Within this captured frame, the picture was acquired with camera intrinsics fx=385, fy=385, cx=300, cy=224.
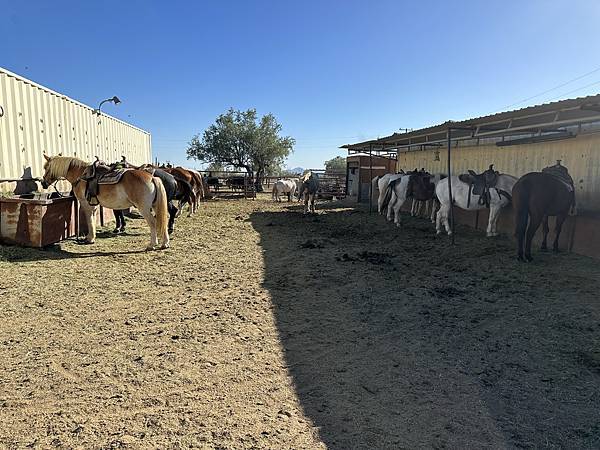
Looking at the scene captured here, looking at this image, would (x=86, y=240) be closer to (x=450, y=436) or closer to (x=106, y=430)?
(x=106, y=430)

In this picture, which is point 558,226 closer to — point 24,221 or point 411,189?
point 411,189

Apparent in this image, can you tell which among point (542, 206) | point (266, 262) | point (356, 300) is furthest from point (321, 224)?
point (356, 300)

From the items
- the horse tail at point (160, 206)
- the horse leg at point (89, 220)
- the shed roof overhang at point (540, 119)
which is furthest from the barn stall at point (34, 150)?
the shed roof overhang at point (540, 119)

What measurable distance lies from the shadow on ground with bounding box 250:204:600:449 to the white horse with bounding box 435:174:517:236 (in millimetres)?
1981

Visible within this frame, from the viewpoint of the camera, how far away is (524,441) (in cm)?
208

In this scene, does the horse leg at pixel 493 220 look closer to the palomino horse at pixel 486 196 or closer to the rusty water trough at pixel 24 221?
the palomino horse at pixel 486 196

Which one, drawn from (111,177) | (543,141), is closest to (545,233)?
(543,141)

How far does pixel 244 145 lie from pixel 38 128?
24.5 metres

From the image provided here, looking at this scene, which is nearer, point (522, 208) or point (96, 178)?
point (522, 208)

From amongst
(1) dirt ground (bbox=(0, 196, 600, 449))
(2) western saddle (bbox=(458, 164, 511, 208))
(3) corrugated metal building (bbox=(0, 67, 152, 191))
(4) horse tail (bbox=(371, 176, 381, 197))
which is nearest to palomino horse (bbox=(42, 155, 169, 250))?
(3) corrugated metal building (bbox=(0, 67, 152, 191))

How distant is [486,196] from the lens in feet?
26.6

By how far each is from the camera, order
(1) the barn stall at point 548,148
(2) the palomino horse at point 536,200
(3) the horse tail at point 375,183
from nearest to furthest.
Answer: (2) the palomino horse at point 536,200 → (1) the barn stall at point 548,148 → (3) the horse tail at point 375,183

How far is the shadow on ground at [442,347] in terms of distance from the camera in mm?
2207

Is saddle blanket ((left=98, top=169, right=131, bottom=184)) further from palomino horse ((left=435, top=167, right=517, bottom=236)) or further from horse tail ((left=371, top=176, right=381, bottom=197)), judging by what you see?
horse tail ((left=371, top=176, right=381, bottom=197))
